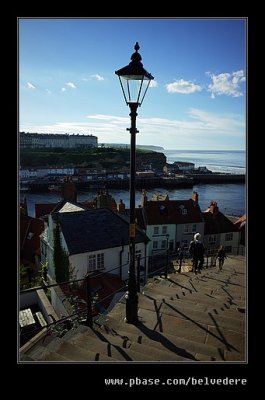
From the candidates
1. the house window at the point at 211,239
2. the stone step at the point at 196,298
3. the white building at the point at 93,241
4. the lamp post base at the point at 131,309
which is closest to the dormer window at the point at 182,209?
the house window at the point at 211,239

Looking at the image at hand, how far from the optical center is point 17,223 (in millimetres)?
2812

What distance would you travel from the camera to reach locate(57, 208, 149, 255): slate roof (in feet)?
60.3

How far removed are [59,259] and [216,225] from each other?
19.7 meters

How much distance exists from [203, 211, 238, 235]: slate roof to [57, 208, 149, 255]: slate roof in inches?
538

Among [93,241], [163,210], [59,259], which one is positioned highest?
[163,210]

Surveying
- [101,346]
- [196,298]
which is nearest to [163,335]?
[101,346]

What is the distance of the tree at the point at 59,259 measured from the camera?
17.7 metres

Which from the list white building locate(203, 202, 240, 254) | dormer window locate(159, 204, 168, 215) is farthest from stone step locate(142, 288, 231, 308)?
white building locate(203, 202, 240, 254)

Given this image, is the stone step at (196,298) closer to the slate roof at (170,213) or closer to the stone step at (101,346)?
the stone step at (101,346)

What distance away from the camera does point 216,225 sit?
33250mm

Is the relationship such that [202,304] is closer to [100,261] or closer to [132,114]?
[132,114]

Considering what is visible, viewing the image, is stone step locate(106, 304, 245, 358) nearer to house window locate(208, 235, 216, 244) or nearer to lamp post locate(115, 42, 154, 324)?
lamp post locate(115, 42, 154, 324)
